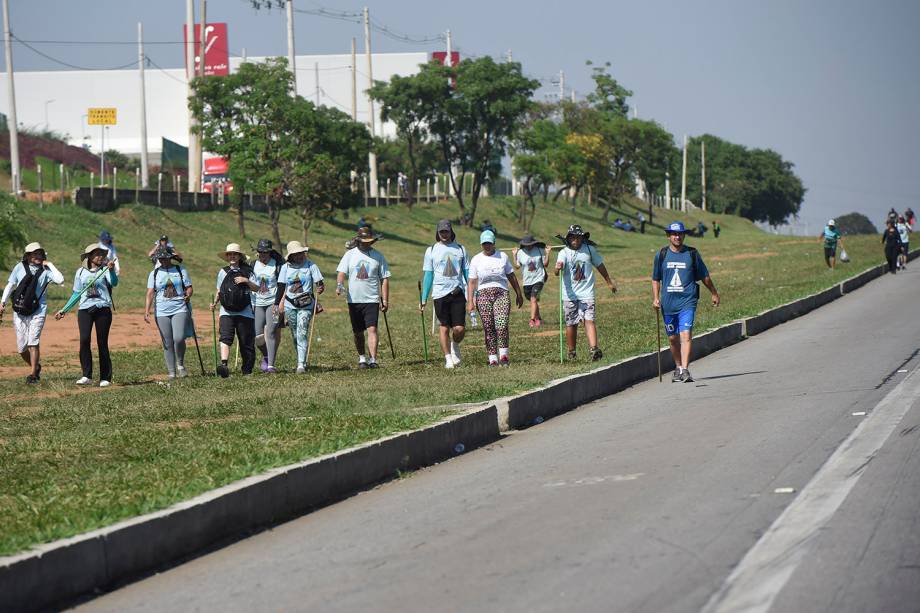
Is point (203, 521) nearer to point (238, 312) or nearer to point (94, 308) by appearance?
point (238, 312)

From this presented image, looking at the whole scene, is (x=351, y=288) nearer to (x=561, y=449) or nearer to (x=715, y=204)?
(x=561, y=449)

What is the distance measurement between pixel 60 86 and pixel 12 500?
105556mm

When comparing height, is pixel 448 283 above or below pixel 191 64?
below

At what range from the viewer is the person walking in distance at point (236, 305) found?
1891 cm

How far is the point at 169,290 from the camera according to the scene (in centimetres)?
1894

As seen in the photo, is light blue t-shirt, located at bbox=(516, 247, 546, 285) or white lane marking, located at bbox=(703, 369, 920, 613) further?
light blue t-shirt, located at bbox=(516, 247, 546, 285)

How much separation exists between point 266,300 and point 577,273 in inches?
161

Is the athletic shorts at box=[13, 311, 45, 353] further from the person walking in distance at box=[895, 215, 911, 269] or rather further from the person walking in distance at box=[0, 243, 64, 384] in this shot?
the person walking in distance at box=[895, 215, 911, 269]

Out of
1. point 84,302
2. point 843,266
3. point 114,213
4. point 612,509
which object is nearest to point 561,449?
point 612,509

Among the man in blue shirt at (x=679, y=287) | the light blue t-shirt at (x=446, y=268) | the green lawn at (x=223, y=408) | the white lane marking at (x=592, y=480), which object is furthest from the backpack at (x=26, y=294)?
the white lane marking at (x=592, y=480)

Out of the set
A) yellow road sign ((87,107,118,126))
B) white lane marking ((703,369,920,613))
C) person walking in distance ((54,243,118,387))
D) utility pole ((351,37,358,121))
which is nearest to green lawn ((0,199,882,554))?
person walking in distance ((54,243,118,387))

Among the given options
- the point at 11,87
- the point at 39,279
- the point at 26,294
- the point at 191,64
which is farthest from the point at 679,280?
the point at 191,64

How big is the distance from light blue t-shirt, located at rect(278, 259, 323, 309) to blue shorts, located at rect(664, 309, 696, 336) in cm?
457

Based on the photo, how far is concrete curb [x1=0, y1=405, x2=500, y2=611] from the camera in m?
7.32
